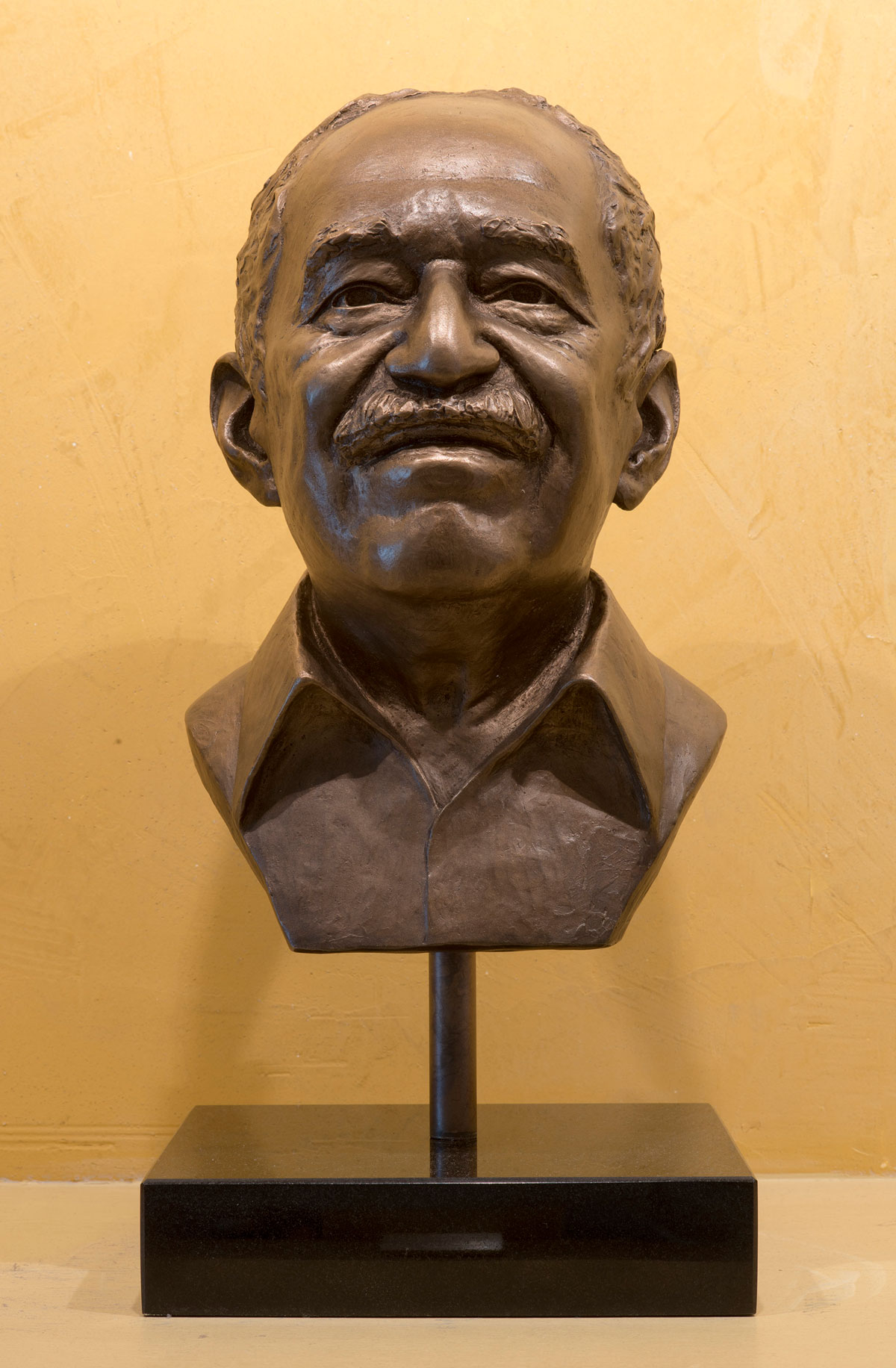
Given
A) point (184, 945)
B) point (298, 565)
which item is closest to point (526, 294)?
point (298, 565)

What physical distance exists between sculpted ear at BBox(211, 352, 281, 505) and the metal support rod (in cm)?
64

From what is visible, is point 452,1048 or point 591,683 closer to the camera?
point 591,683

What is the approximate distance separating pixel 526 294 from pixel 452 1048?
95cm

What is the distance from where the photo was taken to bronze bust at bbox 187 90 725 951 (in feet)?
5.91

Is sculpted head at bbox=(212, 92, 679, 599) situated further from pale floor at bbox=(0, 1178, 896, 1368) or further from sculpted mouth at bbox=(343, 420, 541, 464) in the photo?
pale floor at bbox=(0, 1178, 896, 1368)

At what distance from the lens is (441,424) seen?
1782mm

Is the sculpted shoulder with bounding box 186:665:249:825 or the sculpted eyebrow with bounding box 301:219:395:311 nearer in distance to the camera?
the sculpted eyebrow with bounding box 301:219:395:311

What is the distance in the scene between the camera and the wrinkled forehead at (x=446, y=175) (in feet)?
5.99

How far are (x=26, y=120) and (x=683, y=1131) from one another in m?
1.85

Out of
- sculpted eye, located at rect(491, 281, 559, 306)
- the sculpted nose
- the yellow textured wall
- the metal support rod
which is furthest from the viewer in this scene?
the yellow textured wall

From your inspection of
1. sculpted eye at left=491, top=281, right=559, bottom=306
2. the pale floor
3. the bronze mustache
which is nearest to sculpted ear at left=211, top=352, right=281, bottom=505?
the bronze mustache

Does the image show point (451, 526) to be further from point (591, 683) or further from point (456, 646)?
point (591, 683)

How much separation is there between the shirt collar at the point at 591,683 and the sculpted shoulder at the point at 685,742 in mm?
15

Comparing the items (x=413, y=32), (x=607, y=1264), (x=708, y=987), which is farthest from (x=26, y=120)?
(x=607, y=1264)
